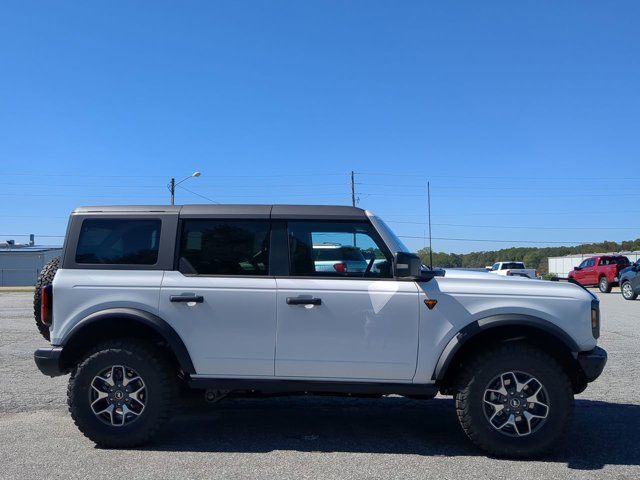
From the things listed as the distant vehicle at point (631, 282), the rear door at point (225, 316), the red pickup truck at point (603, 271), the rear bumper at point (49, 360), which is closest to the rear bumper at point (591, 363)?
the rear door at point (225, 316)

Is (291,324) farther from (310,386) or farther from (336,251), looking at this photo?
(336,251)

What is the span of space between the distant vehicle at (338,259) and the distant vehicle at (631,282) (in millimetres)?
19039

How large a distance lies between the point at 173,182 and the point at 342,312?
3806 centimetres

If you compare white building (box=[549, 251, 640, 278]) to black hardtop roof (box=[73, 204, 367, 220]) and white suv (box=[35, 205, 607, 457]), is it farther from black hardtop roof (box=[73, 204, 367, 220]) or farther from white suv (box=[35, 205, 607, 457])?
black hardtop roof (box=[73, 204, 367, 220])

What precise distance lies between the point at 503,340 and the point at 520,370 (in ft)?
0.89

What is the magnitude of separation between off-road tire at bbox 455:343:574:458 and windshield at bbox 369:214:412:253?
3.75 feet

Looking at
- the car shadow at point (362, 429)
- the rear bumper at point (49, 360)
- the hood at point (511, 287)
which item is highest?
the hood at point (511, 287)

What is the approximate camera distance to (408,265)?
178 inches

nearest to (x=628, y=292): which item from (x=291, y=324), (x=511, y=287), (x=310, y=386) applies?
(x=511, y=287)

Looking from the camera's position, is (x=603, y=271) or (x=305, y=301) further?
(x=603, y=271)

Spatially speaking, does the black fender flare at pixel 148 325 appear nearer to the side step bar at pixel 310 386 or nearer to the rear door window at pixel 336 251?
the side step bar at pixel 310 386

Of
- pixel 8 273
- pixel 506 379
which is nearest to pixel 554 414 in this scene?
pixel 506 379

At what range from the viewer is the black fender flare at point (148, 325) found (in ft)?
15.4

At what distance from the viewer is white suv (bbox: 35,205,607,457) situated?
4.54 meters
